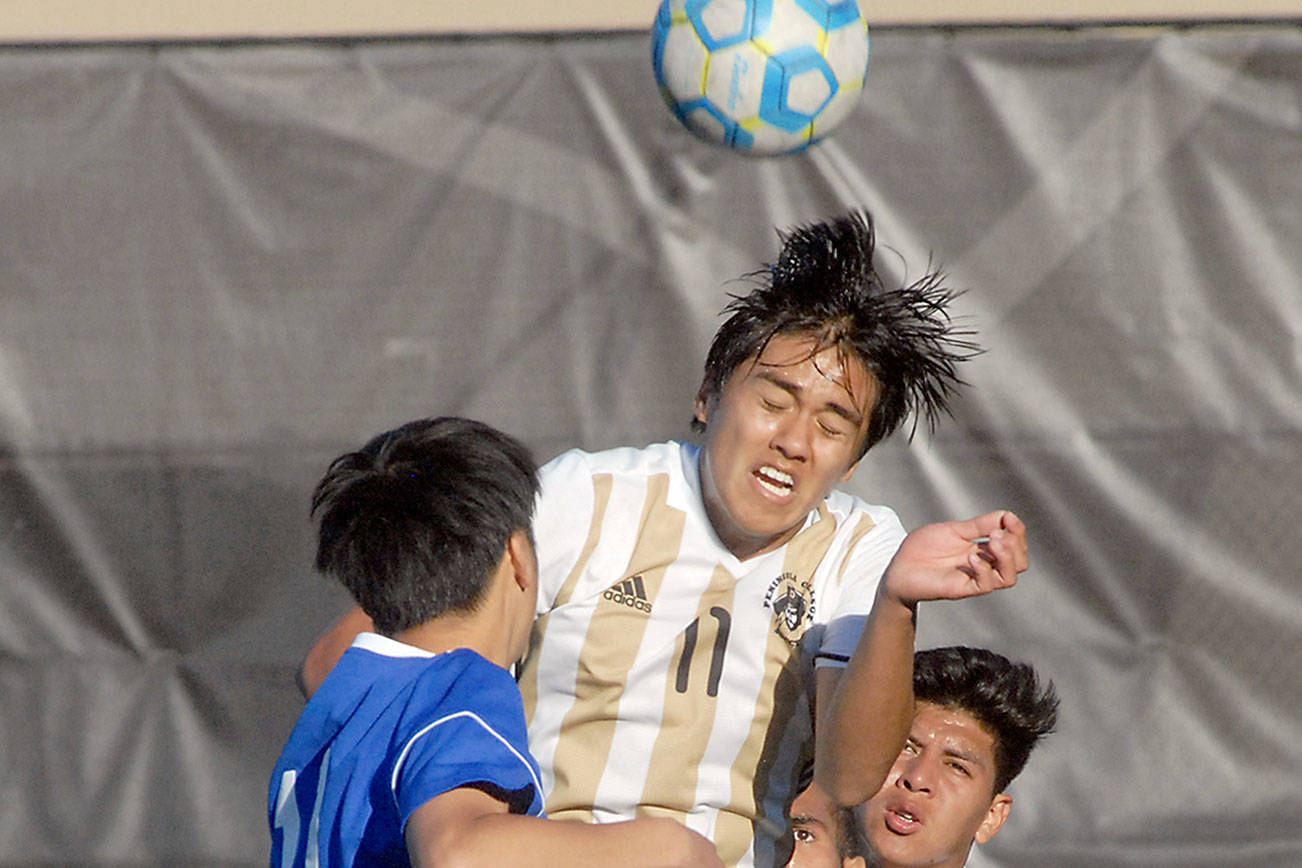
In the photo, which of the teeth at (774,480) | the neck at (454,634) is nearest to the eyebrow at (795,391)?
the teeth at (774,480)

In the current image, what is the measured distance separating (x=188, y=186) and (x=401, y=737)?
2.38 metres

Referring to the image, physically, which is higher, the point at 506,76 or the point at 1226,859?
the point at 506,76

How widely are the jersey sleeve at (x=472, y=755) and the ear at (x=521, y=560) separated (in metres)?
0.22

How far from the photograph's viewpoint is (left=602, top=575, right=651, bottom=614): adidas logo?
224cm

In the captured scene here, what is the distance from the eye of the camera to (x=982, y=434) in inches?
140

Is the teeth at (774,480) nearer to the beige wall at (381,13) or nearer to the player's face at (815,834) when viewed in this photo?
the player's face at (815,834)

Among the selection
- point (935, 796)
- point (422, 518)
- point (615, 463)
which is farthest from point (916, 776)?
point (422, 518)

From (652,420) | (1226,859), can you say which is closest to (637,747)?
(652,420)

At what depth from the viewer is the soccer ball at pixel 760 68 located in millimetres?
2760

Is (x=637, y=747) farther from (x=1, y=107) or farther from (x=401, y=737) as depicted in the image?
(x=1, y=107)

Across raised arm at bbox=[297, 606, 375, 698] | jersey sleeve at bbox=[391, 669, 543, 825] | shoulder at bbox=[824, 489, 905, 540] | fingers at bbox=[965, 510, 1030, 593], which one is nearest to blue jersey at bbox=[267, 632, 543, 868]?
jersey sleeve at bbox=[391, 669, 543, 825]

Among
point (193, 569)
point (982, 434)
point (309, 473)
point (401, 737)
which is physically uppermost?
point (982, 434)

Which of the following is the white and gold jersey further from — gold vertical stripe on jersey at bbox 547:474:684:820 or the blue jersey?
the blue jersey

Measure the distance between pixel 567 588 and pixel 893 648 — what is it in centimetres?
52
